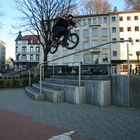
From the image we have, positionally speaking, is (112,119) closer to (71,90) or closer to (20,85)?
(71,90)

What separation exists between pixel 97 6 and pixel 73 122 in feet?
222

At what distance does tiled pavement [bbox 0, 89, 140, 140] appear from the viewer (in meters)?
6.88

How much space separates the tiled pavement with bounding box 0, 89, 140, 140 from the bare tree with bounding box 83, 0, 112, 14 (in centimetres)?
5986

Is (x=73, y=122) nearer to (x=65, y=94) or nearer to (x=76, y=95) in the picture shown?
(x=76, y=95)

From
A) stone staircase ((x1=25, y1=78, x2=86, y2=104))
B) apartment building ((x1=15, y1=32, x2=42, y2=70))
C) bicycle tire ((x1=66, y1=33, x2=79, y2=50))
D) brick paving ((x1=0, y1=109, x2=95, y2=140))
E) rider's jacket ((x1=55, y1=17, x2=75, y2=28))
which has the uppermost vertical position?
apartment building ((x1=15, y1=32, x2=42, y2=70))

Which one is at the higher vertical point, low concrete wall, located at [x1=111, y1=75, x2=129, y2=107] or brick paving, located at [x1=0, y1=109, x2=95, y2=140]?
low concrete wall, located at [x1=111, y1=75, x2=129, y2=107]

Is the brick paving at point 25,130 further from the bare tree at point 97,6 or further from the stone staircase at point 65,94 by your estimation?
the bare tree at point 97,6

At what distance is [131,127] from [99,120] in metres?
1.24

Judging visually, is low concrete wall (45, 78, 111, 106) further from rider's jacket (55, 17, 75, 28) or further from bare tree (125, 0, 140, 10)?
bare tree (125, 0, 140, 10)

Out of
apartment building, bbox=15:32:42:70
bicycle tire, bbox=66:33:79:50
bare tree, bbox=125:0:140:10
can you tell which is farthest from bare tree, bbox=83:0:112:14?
bicycle tire, bbox=66:33:79:50

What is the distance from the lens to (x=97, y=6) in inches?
2894

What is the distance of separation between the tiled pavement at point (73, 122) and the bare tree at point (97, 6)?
196 feet

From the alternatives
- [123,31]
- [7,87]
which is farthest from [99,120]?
[123,31]

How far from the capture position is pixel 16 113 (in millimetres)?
10328
